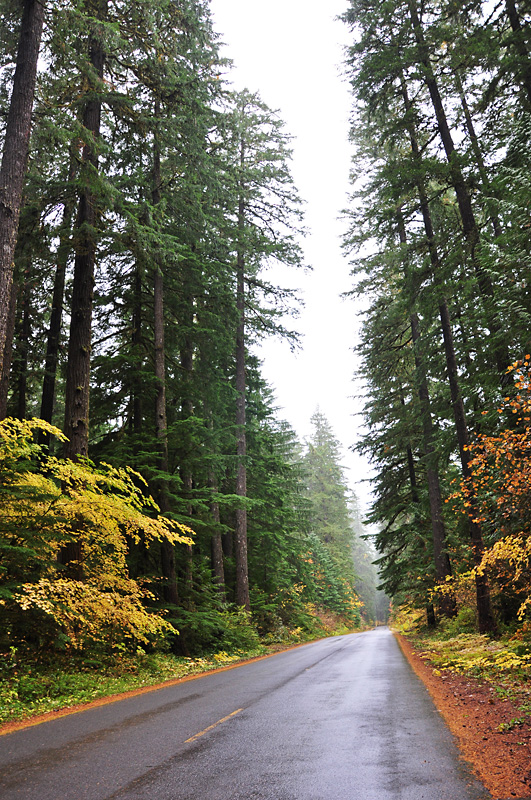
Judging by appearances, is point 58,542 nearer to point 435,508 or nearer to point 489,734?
point 489,734

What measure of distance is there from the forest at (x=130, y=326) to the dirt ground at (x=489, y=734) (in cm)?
589

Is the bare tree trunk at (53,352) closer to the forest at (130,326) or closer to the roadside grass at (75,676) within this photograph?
the forest at (130,326)

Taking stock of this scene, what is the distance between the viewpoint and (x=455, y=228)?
14.0 m

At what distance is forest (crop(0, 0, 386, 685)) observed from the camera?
368 inches

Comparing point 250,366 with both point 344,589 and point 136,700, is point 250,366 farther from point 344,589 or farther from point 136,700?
point 344,589

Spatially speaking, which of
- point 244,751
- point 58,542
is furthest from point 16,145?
point 244,751

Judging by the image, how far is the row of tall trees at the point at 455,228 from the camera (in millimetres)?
9898

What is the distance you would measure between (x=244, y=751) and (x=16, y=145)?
1005 cm

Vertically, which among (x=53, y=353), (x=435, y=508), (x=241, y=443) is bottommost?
(x=435, y=508)

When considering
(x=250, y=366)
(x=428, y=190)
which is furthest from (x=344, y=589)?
(x=428, y=190)

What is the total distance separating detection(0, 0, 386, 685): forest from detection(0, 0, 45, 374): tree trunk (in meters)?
0.03

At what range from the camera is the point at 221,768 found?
456 cm

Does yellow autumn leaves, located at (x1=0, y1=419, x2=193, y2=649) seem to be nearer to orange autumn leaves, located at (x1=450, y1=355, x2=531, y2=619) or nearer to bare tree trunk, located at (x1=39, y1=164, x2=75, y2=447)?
orange autumn leaves, located at (x1=450, y1=355, x2=531, y2=619)

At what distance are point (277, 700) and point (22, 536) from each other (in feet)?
17.1
